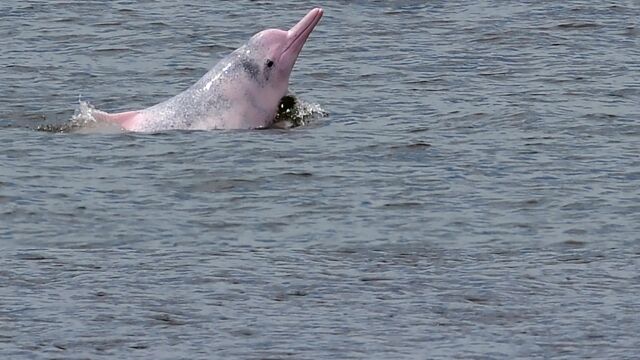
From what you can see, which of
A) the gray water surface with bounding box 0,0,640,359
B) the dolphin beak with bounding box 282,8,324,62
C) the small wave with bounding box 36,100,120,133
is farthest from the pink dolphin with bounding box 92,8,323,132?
the gray water surface with bounding box 0,0,640,359

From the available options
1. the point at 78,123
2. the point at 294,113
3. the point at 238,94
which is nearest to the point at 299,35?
the point at 294,113

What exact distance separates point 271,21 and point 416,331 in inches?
472

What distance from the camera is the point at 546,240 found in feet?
44.3

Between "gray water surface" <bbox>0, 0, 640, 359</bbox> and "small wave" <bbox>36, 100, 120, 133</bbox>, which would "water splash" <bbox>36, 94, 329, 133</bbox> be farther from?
"gray water surface" <bbox>0, 0, 640, 359</bbox>

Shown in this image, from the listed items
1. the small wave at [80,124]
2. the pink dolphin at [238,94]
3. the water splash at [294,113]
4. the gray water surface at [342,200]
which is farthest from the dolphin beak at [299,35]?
the small wave at [80,124]

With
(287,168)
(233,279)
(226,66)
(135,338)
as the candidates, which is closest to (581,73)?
(226,66)

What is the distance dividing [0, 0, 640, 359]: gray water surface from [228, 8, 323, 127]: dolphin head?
469 millimetres

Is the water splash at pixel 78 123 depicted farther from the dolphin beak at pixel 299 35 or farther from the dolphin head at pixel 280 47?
the dolphin beak at pixel 299 35

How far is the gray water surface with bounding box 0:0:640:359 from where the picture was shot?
11516 millimetres

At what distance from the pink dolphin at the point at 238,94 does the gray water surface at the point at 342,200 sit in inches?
14.7

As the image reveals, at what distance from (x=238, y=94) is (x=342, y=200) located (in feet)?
11.6

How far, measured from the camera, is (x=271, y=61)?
18.2m

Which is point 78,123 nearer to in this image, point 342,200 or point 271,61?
point 271,61

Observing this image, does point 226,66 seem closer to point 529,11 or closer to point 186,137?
point 186,137
